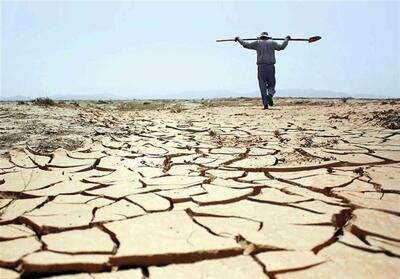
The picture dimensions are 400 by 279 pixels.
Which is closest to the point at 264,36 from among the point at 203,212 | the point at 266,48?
the point at 266,48

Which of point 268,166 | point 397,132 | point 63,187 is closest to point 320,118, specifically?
point 397,132

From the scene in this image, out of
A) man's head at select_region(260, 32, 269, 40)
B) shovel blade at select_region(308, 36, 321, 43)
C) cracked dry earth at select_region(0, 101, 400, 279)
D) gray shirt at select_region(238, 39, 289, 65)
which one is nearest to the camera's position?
cracked dry earth at select_region(0, 101, 400, 279)

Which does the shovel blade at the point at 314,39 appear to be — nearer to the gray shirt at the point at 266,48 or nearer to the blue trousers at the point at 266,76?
the gray shirt at the point at 266,48

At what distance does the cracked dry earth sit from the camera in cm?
150

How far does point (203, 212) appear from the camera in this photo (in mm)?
2045

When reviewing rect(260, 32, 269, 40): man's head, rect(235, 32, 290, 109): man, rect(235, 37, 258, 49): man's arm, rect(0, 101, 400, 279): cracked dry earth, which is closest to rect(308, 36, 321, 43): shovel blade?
rect(235, 32, 290, 109): man

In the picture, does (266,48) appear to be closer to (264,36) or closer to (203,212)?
(264,36)

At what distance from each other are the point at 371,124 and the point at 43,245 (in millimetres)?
4975

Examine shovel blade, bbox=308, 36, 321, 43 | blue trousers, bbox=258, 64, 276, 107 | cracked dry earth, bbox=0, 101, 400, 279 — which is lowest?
cracked dry earth, bbox=0, 101, 400, 279

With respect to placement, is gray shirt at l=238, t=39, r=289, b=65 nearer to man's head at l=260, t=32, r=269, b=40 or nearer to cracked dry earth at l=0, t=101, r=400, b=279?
man's head at l=260, t=32, r=269, b=40

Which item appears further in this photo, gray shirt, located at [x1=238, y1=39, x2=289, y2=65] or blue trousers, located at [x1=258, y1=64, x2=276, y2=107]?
blue trousers, located at [x1=258, y1=64, x2=276, y2=107]

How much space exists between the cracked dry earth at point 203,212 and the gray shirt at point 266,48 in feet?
13.9

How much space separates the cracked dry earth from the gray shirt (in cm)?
425

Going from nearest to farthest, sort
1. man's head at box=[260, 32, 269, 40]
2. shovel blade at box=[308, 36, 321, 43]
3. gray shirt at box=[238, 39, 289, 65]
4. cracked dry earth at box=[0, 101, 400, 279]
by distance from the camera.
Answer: cracked dry earth at box=[0, 101, 400, 279] < gray shirt at box=[238, 39, 289, 65] < man's head at box=[260, 32, 269, 40] < shovel blade at box=[308, 36, 321, 43]
